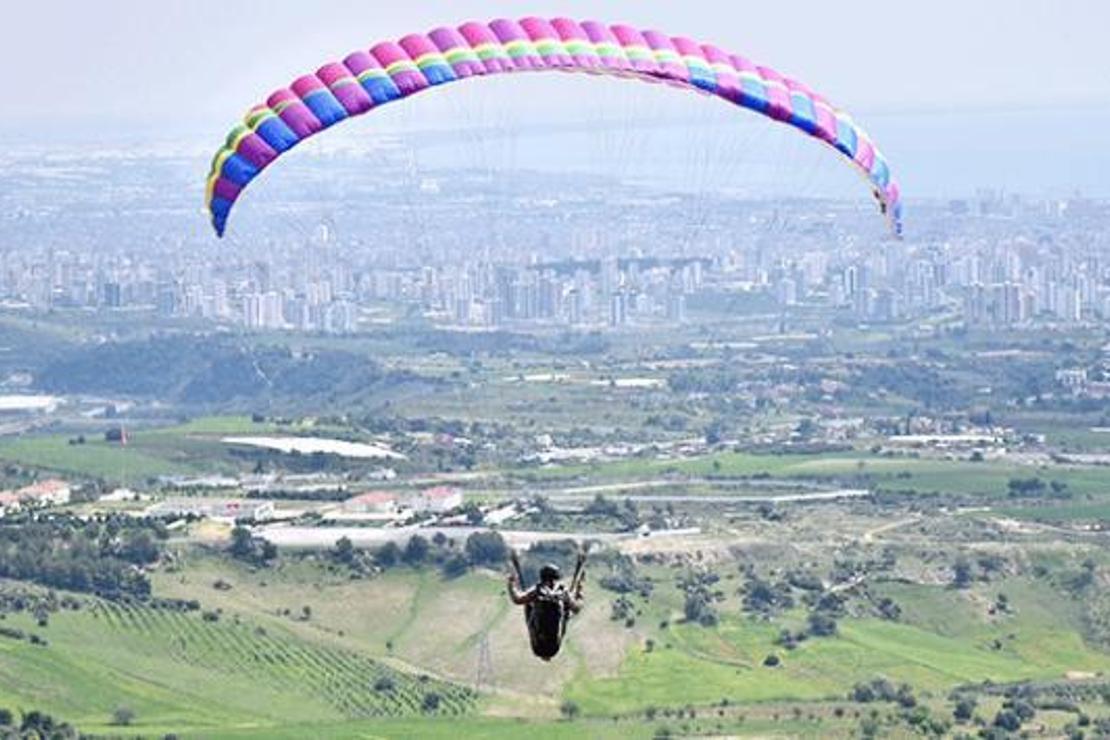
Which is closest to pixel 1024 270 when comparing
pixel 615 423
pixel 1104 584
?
pixel 615 423

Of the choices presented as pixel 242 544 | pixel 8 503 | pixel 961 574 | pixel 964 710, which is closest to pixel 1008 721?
pixel 964 710

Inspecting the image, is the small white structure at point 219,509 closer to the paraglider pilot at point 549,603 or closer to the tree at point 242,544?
the tree at point 242,544

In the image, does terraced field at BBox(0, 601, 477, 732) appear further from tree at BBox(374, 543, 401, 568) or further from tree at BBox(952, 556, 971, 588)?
tree at BBox(952, 556, 971, 588)

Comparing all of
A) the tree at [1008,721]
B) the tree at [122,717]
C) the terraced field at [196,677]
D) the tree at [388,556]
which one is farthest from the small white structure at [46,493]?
the tree at [1008,721]

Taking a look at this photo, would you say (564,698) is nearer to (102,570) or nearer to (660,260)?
(102,570)

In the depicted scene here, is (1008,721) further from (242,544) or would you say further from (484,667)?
(242,544)

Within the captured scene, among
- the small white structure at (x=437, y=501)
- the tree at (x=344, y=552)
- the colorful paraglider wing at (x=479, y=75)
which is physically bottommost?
the small white structure at (x=437, y=501)

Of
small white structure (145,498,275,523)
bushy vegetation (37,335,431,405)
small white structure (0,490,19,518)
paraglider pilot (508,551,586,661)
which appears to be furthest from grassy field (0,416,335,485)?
paraglider pilot (508,551,586,661)
